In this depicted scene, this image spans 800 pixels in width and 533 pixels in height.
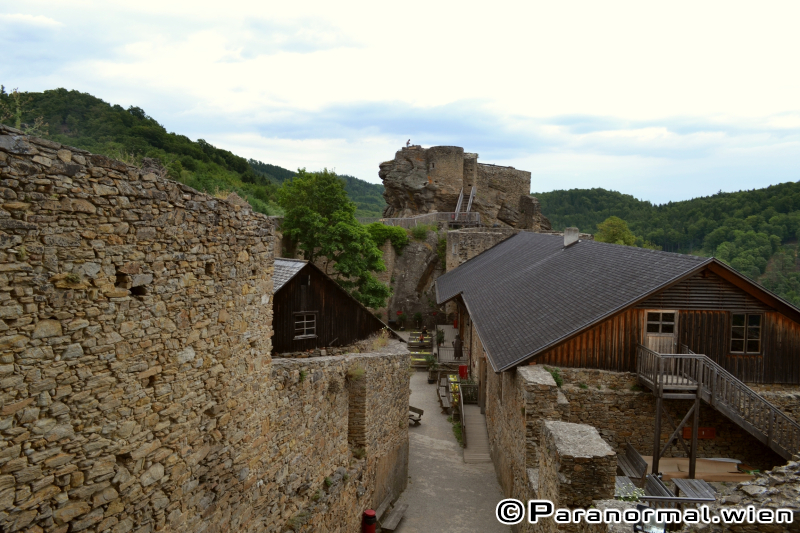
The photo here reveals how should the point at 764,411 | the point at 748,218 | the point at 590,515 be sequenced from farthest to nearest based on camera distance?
the point at 748,218 → the point at 764,411 → the point at 590,515

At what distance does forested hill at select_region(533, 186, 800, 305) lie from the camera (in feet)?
169

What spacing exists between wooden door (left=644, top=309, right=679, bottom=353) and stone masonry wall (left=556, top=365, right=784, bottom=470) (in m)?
1.02

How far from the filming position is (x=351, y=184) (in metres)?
101

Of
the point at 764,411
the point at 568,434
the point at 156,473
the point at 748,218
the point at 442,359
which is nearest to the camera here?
the point at 156,473

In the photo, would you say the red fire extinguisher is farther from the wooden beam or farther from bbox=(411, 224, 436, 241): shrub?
bbox=(411, 224, 436, 241): shrub

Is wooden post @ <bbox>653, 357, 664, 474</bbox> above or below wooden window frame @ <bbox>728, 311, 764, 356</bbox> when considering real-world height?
below

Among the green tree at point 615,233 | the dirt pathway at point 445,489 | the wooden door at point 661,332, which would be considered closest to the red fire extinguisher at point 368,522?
the dirt pathway at point 445,489

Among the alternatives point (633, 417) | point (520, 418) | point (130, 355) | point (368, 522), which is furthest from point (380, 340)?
point (130, 355)

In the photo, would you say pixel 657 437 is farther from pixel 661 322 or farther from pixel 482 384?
pixel 482 384

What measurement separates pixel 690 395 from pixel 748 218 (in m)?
65.1

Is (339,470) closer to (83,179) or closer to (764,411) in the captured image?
(83,179)

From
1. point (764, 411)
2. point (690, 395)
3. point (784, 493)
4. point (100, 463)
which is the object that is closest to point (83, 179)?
point (100, 463)

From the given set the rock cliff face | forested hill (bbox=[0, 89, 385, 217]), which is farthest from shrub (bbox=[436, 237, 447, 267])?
forested hill (bbox=[0, 89, 385, 217])

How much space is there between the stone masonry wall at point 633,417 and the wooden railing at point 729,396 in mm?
684
